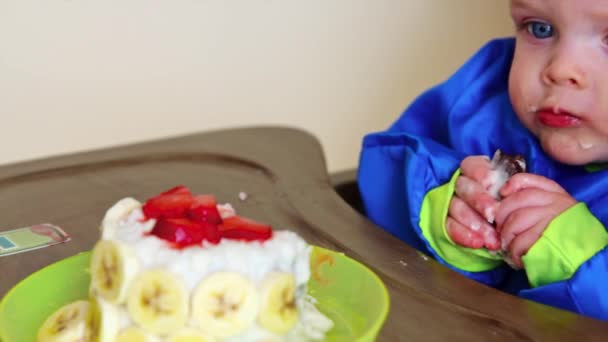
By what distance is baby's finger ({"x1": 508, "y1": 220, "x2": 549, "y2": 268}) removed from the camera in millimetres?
737

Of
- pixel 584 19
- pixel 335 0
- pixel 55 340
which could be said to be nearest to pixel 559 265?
pixel 584 19

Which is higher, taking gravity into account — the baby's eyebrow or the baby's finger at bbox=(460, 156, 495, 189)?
the baby's eyebrow

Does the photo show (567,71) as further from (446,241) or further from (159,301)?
(159,301)

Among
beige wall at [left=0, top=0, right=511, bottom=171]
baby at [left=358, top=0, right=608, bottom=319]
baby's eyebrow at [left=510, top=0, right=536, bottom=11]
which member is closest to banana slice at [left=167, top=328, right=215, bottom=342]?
baby at [left=358, top=0, right=608, bottom=319]

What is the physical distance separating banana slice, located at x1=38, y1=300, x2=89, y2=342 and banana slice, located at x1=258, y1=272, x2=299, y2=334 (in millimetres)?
126

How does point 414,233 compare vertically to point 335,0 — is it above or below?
below

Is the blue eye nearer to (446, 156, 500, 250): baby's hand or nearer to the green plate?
(446, 156, 500, 250): baby's hand

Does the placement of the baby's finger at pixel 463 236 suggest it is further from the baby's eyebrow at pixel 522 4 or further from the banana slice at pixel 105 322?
the banana slice at pixel 105 322

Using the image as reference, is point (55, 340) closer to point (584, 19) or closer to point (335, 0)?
point (584, 19)

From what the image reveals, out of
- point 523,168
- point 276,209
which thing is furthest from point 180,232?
point 523,168

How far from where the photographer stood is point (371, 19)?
1.54m

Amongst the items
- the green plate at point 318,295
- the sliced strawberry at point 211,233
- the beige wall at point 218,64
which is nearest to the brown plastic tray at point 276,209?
the green plate at point 318,295

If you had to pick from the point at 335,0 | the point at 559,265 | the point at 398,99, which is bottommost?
the point at 398,99

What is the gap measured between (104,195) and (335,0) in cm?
74
